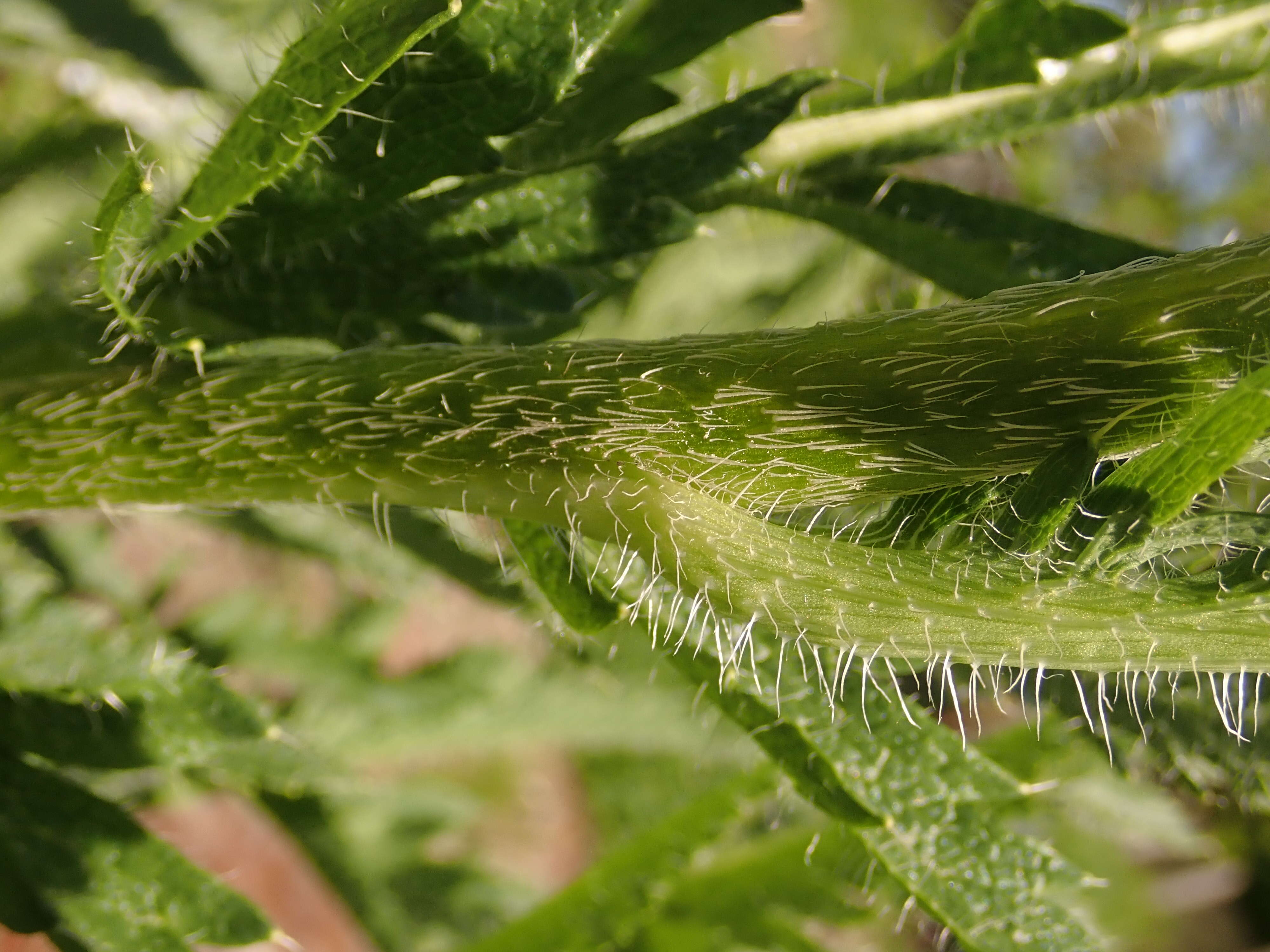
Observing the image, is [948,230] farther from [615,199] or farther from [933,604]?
[933,604]

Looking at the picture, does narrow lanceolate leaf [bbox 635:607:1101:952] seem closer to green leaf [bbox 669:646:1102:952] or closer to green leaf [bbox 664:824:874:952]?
green leaf [bbox 669:646:1102:952]

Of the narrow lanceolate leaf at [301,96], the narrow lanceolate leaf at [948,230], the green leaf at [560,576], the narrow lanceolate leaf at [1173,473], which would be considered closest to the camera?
the narrow lanceolate leaf at [1173,473]

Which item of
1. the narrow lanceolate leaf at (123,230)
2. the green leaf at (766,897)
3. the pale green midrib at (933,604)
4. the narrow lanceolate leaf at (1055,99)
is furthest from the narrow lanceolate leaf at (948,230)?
the green leaf at (766,897)

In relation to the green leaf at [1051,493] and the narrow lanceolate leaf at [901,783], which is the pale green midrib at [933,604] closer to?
the green leaf at [1051,493]

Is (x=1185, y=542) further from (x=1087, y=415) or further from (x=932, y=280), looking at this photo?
(x=932, y=280)

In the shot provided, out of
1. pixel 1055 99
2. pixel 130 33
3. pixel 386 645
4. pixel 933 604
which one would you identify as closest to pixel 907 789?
pixel 933 604

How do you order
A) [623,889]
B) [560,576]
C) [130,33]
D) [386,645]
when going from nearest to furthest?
1. [560,576]
2. [623,889]
3. [130,33]
4. [386,645]

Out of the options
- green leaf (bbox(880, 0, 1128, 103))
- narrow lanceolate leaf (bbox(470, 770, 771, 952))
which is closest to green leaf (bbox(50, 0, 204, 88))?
green leaf (bbox(880, 0, 1128, 103))
